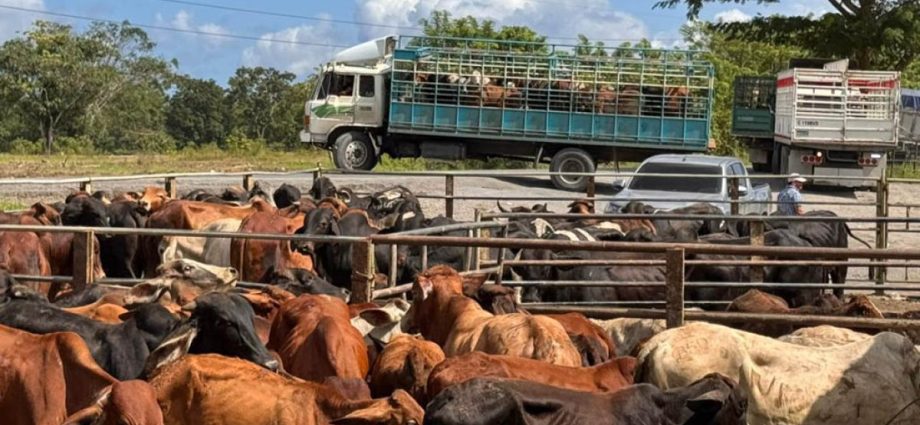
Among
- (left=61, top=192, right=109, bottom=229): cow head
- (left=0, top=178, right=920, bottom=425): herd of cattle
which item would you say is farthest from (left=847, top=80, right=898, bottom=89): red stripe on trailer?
(left=0, top=178, right=920, bottom=425): herd of cattle

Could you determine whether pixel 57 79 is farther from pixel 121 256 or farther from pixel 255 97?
pixel 121 256

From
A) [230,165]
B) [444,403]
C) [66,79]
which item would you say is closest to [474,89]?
[230,165]

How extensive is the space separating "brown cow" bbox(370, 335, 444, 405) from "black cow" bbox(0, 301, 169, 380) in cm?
126

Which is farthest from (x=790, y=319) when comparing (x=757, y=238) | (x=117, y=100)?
(x=117, y=100)

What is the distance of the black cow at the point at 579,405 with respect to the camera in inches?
203

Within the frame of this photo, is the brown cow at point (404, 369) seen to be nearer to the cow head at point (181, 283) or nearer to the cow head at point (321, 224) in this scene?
the cow head at point (181, 283)

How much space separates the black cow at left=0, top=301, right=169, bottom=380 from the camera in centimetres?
722

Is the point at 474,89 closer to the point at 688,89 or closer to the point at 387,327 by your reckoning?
the point at 688,89

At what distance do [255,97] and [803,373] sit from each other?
9007cm

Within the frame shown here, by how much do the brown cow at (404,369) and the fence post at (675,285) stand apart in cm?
200

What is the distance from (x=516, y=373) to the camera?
6.18 meters

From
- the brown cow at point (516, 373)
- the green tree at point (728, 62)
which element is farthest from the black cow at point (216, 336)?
the green tree at point (728, 62)

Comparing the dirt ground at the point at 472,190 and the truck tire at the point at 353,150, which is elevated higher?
the truck tire at the point at 353,150

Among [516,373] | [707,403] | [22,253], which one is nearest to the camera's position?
[707,403]
